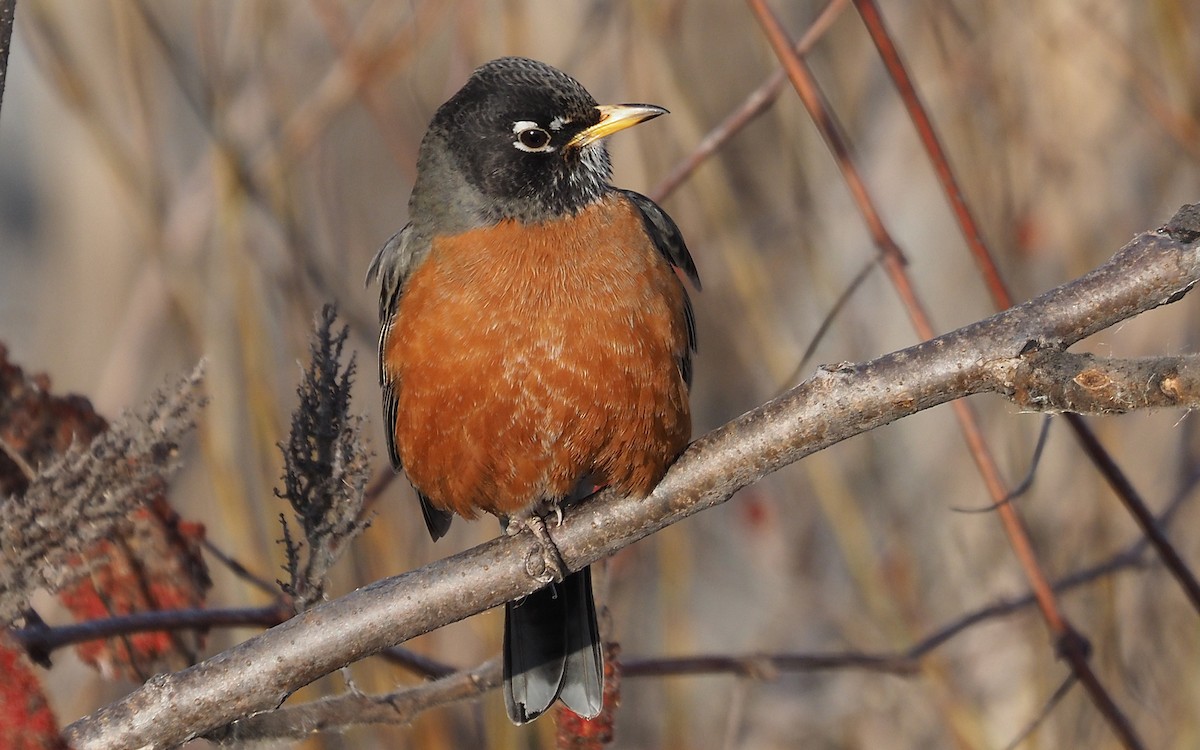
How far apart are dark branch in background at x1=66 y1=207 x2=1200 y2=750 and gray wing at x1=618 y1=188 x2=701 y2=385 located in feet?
2.89

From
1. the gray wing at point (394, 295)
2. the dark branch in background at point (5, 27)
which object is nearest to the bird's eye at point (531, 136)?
the gray wing at point (394, 295)

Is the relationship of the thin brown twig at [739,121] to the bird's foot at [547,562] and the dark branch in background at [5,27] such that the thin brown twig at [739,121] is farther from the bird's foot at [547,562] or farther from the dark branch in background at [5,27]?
the dark branch in background at [5,27]

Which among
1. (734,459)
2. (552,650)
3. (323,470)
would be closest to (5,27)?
(323,470)

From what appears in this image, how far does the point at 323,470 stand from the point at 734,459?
805mm

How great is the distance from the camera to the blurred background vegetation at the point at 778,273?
3725mm

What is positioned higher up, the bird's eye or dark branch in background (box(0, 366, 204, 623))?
the bird's eye

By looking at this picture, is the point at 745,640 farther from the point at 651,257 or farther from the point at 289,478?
the point at 289,478

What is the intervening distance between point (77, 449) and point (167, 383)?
24cm

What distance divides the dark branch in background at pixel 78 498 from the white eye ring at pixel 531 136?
165 cm

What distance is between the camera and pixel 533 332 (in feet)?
9.86

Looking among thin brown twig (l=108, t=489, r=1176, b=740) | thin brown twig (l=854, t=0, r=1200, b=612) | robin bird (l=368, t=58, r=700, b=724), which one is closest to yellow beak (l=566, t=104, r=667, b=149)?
robin bird (l=368, t=58, r=700, b=724)

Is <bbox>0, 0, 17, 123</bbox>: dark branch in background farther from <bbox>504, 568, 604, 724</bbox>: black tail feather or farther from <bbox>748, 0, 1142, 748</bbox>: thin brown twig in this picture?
<bbox>504, 568, 604, 724</bbox>: black tail feather

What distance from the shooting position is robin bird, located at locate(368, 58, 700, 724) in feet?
9.77

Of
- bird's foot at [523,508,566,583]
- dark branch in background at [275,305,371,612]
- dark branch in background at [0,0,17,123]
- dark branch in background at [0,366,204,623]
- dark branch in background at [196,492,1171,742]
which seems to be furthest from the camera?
bird's foot at [523,508,566,583]
